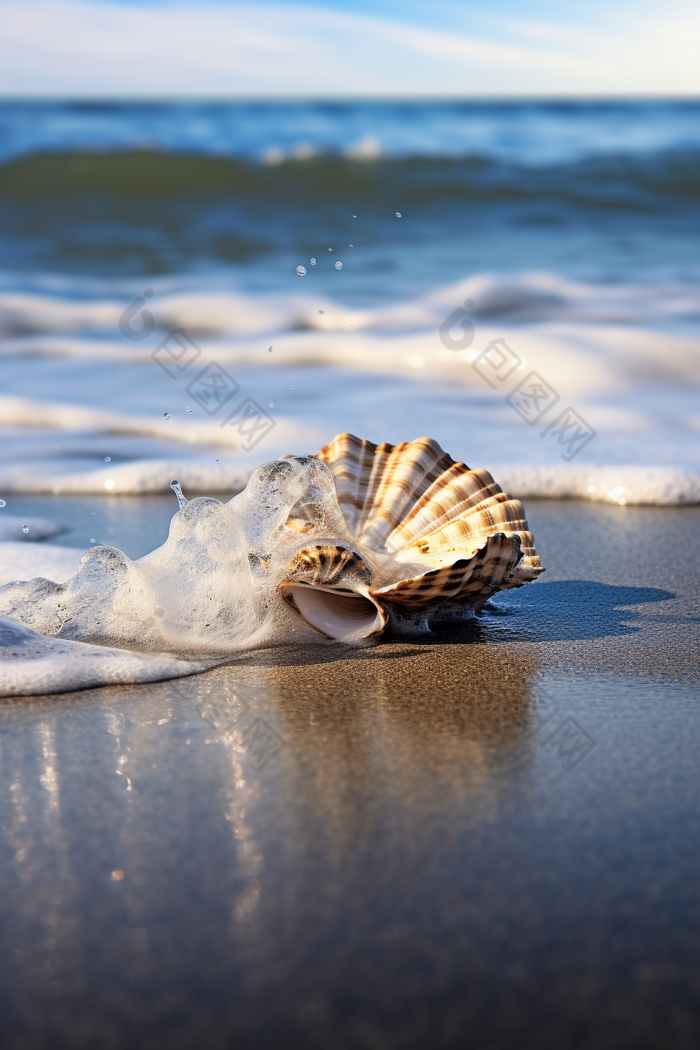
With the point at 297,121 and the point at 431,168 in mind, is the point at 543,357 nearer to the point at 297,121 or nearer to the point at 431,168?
the point at 431,168

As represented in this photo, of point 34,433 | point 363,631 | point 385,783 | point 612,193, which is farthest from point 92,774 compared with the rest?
point 612,193

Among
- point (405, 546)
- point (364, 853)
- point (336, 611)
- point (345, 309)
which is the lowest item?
point (364, 853)

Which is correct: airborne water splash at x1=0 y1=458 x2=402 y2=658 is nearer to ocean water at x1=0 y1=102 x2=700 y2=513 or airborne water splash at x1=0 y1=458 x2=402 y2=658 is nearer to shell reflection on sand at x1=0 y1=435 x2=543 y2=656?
shell reflection on sand at x1=0 y1=435 x2=543 y2=656

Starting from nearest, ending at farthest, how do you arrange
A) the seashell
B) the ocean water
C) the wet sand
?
the wet sand → the seashell → the ocean water

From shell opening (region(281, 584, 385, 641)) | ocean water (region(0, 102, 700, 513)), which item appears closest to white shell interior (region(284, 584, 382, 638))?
shell opening (region(281, 584, 385, 641))

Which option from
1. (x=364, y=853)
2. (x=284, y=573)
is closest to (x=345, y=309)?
(x=284, y=573)

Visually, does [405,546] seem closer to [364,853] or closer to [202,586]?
[202,586]

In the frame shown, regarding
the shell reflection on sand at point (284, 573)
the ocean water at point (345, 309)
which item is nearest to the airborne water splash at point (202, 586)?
the shell reflection on sand at point (284, 573)
